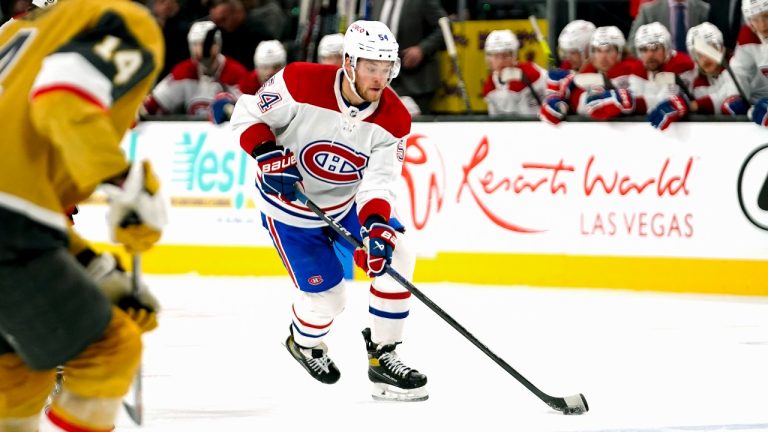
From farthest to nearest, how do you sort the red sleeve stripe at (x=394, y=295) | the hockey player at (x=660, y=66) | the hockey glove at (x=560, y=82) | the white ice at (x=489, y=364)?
the hockey glove at (x=560, y=82) → the hockey player at (x=660, y=66) → the red sleeve stripe at (x=394, y=295) → the white ice at (x=489, y=364)

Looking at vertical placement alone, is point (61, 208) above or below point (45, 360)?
above

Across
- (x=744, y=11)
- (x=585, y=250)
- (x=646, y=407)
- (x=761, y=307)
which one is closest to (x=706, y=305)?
(x=761, y=307)

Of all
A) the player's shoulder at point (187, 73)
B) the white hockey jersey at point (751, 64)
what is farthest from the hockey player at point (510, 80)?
the player's shoulder at point (187, 73)

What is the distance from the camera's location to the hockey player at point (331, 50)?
7422mm

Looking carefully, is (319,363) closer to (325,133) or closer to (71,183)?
(325,133)

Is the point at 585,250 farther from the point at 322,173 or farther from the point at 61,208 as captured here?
the point at 61,208

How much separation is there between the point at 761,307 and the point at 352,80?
9.40ft

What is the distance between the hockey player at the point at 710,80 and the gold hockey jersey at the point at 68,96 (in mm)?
4759

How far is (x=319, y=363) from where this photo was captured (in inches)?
167

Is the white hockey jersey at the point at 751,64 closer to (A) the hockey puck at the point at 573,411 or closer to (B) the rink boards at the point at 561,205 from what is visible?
(B) the rink boards at the point at 561,205

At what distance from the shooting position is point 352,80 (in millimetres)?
4047

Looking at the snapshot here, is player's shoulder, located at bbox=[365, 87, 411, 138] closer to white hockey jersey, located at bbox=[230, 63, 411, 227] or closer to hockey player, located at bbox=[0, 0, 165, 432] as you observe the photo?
white hockey jersey, located at bbox=[230, 63, 411, 227]

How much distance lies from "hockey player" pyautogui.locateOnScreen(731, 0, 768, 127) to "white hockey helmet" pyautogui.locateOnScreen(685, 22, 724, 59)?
110 millimetres

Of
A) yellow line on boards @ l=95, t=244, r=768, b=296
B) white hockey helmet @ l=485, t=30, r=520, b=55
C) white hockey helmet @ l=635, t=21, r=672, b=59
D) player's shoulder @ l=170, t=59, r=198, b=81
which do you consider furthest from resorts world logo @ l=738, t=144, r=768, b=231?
player's shoulder @ l=170, t=59, r=198, b=81
